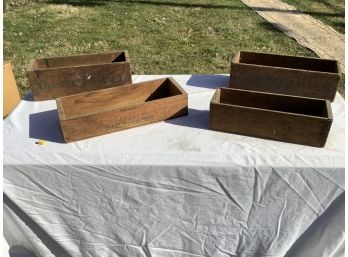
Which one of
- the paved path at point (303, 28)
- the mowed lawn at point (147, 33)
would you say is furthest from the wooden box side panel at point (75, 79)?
the paved path at point (303, 28)

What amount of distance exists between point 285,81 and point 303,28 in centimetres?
394

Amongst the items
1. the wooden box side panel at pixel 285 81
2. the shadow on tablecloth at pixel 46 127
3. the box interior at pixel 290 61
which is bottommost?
the shadow on tablecloth at pixel 46 127

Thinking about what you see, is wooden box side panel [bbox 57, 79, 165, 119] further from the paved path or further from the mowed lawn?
the paved path

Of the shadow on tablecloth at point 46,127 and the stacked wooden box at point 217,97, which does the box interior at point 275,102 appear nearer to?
the stacked wooden box at point 217,97

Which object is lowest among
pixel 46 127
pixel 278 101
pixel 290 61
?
pixel 46 127

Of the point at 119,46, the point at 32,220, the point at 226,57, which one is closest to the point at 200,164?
the point at 32,220

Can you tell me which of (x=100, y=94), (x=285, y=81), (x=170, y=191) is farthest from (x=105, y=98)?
(x=285, y=81)

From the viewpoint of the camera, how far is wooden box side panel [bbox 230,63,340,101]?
4.88ft

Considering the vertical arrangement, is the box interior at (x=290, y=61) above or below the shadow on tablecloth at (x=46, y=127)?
above

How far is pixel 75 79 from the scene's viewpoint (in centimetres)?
156

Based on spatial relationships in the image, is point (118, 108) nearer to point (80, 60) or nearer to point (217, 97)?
point (217, 97)

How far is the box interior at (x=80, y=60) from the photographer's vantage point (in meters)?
1.67

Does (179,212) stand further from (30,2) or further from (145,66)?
(30,2)

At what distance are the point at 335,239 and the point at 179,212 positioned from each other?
1.88 feet
